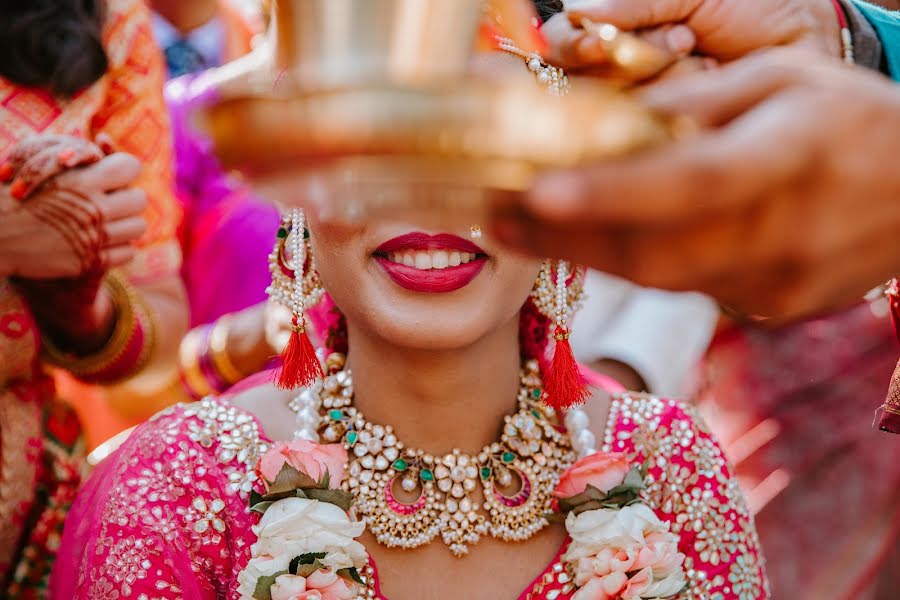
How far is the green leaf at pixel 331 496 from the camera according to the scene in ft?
4.37

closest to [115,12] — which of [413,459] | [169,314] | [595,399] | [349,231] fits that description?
[169,314]

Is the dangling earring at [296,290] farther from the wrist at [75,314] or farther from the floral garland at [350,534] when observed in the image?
the wrist at [75,314]

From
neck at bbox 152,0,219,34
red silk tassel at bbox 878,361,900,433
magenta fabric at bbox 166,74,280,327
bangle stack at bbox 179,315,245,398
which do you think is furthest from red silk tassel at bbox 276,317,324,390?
neck at bbox 152,0,219,34

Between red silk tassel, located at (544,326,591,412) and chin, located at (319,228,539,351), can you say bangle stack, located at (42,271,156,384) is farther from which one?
red silk tassel, located at (544,326,591,412)

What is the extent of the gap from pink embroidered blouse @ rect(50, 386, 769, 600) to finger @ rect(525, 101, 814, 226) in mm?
1014

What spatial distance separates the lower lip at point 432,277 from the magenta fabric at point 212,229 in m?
1.44

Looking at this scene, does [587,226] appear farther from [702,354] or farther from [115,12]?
[702,354]

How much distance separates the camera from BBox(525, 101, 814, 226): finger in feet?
1.56

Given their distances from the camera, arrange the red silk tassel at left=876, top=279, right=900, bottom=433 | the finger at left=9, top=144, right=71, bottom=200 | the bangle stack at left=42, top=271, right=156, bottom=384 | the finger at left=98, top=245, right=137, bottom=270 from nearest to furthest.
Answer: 1. the red silk tassel at left=876, top=279, right=900, bottom=433
2. the finger at left=9, top=144, right=71, bottom=200
3. the finger at left=98, top=245, right=137, bottom=270
4. the bangle stack at left=42, top=271, right=156, bottom=384

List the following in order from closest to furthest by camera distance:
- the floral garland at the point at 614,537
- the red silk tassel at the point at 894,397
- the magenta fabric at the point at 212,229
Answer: the red silk tassel at the point at 894,397 → the floral garland at the point at 614,537 → the magenta fabric at the point at 212,229

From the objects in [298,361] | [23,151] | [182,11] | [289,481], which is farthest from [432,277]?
[182,11]

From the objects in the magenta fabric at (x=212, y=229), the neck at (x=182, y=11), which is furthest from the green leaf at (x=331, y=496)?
the neck at (x=182, y=11)

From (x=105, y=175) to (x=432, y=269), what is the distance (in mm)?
597

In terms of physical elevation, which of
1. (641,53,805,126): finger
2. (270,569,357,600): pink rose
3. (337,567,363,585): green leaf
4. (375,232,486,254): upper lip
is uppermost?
(641,53,805,126): finger
